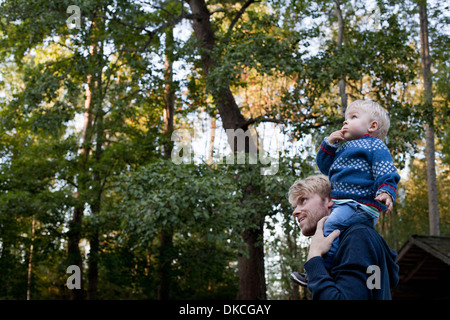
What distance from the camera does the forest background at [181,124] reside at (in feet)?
34.3

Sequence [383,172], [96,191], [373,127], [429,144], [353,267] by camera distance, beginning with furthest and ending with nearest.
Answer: [429,144] < [96,191] < [373,127] < [383,172] < [353,267]

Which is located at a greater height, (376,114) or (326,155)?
(376,114)

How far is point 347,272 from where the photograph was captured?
1.65 metres

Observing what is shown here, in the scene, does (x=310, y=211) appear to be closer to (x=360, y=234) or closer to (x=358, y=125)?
(x=360, y=234)

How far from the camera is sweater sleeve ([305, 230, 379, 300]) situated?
1604 millimetres

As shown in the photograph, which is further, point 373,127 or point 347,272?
point 373,127

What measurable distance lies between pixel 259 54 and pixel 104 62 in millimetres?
4258

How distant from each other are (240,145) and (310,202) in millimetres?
10941

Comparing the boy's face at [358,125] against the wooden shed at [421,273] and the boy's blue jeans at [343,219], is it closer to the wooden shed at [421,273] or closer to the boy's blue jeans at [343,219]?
the boy's blue jeans at [343,219]

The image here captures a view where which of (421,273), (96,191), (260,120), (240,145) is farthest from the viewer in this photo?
(96,191)

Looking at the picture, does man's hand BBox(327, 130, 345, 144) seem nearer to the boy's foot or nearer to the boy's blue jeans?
the boy's blue jeans

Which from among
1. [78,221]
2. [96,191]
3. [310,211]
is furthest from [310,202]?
[78,221]

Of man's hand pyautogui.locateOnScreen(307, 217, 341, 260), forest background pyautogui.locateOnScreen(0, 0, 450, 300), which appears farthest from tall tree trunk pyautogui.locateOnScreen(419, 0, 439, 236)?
man's hand pyautogui.locateOnScreen(307, 217, 341, 260)

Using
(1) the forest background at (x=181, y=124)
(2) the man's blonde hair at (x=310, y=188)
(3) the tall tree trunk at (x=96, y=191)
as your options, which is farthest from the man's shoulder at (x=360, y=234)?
(3) the tall tree trunk at (x=96, y=191)
